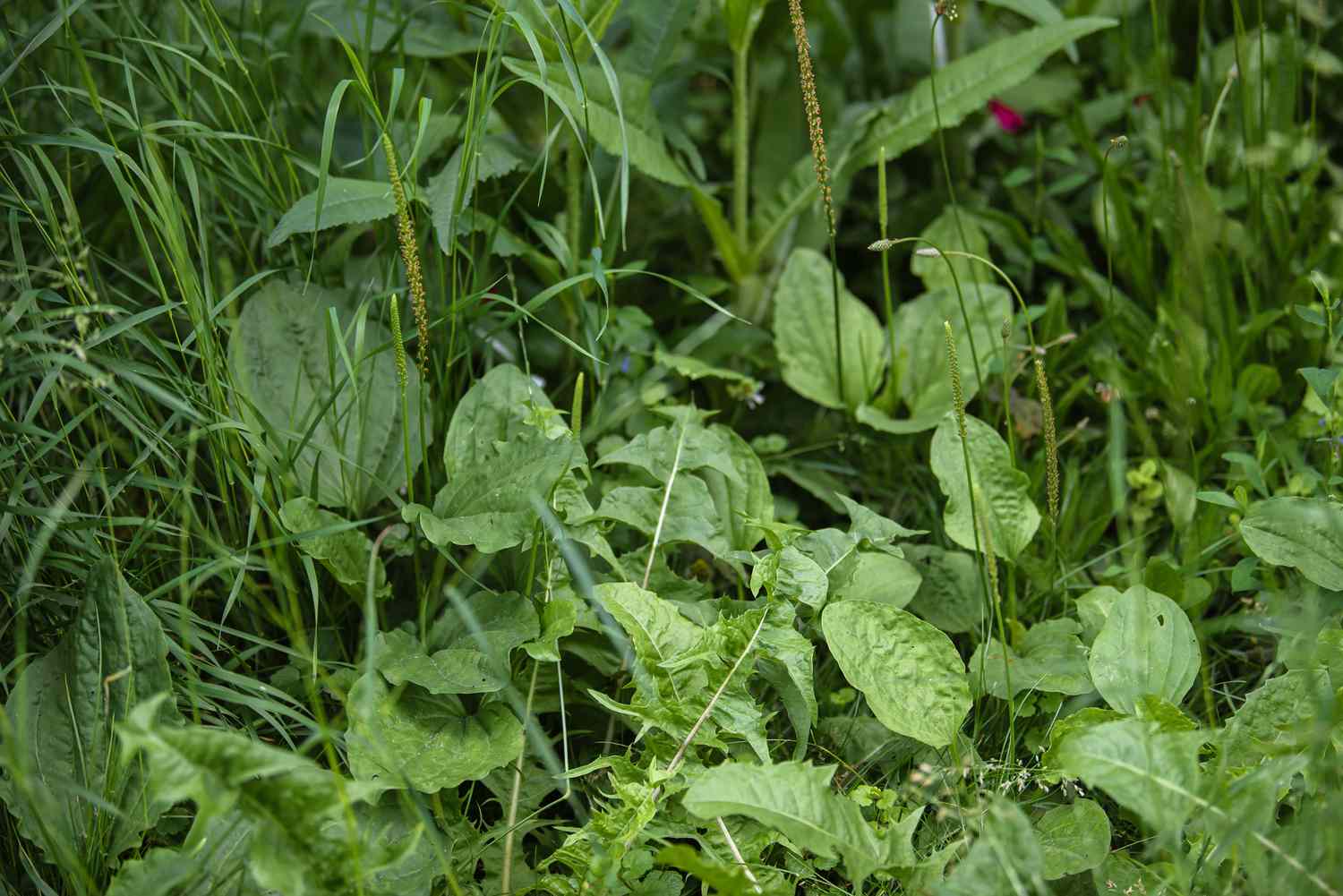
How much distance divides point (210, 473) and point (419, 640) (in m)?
0.43

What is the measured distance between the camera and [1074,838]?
136 centimetres

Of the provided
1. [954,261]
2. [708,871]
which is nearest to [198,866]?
[708,871]

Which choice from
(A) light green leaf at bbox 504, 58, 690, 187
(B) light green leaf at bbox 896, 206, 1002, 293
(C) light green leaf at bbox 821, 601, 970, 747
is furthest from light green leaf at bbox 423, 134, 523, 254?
(B) light green leaf at bbox 896, 206, 1002, 293

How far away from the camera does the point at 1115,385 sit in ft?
6.77

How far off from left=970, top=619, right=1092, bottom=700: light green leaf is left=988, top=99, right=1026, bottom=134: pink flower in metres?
1.36

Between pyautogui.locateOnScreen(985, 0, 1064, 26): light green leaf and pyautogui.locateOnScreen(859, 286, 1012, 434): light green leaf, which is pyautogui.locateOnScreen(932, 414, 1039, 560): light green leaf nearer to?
pyautogui.locateOnScreen(859, 286, 1012, 434): light green leaf

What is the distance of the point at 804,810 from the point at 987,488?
69 centimetres

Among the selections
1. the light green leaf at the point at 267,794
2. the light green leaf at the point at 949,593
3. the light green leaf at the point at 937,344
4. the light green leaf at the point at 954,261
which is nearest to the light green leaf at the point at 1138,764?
the light green leaf at the point at 949,593

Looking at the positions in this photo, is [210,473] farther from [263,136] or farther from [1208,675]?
[1208,675]

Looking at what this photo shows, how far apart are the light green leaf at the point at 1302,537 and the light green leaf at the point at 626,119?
1100mm

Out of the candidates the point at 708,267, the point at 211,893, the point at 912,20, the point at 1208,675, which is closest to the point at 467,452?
the point at 211,893

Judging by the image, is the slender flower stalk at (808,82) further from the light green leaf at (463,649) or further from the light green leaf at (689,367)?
the light green leaf at (463,649)

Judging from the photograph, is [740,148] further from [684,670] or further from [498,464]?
[684,670]

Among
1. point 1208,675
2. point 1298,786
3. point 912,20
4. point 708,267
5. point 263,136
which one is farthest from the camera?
point 912,20
